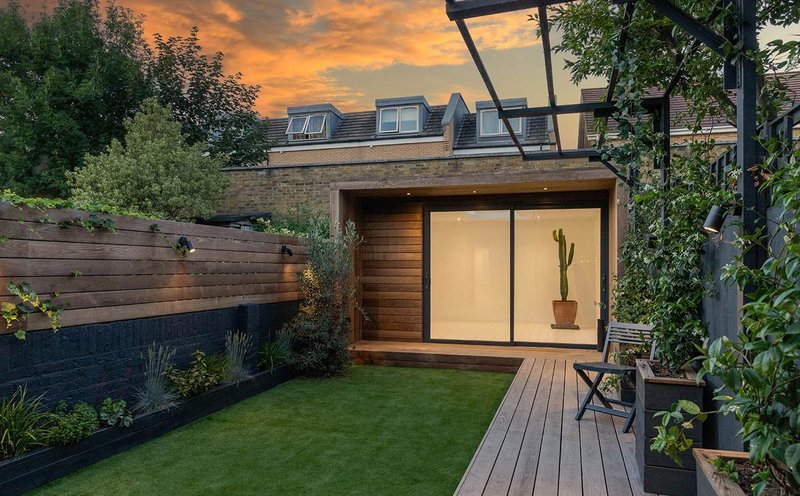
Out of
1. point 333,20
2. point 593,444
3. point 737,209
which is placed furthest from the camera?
point 333,20

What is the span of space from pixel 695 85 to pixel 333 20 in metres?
4.90

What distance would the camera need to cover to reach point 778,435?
1.31 meters

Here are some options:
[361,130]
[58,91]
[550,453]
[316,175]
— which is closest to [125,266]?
[550,453]

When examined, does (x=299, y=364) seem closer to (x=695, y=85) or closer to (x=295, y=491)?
(x=295, y=491)

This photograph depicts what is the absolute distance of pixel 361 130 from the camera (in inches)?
664

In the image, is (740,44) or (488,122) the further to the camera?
(488,122)

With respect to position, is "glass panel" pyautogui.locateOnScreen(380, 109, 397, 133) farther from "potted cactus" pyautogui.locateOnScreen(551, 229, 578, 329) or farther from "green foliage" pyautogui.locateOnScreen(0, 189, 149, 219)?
"green foliage" pyautogui.locateOnScreen(0, 189, 149, 219)

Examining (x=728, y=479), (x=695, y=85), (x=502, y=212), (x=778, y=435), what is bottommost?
(x=728, y=479)

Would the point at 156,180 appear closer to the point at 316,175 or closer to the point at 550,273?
the point at 316,175

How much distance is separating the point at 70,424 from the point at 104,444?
15.6 inches

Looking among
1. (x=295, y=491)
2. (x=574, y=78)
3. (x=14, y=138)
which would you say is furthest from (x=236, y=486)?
(x=14, y=138)

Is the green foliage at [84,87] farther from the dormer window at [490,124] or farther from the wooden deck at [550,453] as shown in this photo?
the wooden deck at [550,453]

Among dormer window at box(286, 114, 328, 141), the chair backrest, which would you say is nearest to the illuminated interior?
the chair backrest

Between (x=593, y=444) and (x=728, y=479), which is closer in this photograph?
(x=728, y=479)
